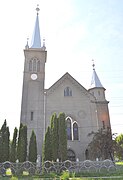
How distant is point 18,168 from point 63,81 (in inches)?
624

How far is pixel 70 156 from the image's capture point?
27188mm

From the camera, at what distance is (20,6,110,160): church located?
90.4 feet

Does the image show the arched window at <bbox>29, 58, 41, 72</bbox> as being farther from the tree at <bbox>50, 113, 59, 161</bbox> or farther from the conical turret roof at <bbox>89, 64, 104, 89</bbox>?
the tree at <bbox>50, 113, 59, 161</bbox>

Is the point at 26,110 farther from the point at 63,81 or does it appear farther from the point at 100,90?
the point at 100,90

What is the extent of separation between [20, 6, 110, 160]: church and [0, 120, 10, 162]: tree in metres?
5.01

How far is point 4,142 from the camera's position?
22000mm

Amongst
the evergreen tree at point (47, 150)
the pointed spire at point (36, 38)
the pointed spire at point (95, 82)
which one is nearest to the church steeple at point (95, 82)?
the pointed spire at point (95, 82)

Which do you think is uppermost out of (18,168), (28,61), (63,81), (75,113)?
(28,61)

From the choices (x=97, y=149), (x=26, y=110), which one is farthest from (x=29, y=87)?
(x=97, y=149)

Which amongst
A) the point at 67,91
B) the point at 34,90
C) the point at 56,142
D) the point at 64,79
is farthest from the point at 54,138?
the point at 64,79

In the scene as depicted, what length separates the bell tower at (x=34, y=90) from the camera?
2780cm

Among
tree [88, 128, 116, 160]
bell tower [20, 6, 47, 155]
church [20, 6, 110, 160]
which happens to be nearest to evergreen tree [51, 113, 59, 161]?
tree [88, 128, 116, 160]

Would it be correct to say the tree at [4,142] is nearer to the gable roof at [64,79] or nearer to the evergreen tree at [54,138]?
the evergreen tree at [54,138]

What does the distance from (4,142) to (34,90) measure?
10.7 meters
